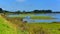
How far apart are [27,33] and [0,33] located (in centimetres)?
161

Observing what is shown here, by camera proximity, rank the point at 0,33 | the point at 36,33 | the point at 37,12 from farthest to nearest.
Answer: the point at 37,12, the point at 36,33, the point at 0,33

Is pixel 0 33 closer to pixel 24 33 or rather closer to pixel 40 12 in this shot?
pixel 24 33

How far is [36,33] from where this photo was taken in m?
12.1

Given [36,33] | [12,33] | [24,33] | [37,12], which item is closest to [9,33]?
[12,33]

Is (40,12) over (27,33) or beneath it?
beneath

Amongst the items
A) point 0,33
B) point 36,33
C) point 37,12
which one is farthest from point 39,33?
point 37,12

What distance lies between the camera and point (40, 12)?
527ft

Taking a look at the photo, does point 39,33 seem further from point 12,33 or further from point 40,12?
point 40,12

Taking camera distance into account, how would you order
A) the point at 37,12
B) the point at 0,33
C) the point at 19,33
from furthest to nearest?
the point at 37,12 < the point at 19,33 < the point at 0,33

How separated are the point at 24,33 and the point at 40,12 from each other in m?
150

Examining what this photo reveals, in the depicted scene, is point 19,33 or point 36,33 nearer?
point 19,33

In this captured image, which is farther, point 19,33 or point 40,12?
point 40,12

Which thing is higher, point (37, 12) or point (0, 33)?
point (0, 33)

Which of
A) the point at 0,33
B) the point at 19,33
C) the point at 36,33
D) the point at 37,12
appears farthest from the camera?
the point at 37,12
